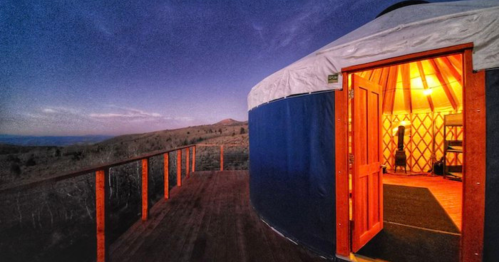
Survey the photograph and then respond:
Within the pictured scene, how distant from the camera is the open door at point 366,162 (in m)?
1.96

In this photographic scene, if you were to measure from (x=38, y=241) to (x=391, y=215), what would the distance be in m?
5.91

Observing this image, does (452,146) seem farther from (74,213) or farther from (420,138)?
(74,213)

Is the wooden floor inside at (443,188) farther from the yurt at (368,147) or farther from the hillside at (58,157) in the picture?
the hillside at (58,157)

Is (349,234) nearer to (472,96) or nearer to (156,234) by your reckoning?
(472,96)

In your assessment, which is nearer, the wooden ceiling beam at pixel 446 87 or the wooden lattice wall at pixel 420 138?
the wooden ceiling beam at pixel 446 87

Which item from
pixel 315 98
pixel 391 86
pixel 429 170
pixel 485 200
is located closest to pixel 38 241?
pixel 315 98

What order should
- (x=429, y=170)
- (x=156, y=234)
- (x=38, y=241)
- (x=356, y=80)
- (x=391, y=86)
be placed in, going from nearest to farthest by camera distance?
(x=356, y=80) < (x=156, y=234) < (x=38, y=241) < (x=391, y=86) < (x=429, y=170)

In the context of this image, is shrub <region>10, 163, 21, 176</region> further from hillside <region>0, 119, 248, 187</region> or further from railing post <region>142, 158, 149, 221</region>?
railing post <region>142, 158, 149, 221</region>

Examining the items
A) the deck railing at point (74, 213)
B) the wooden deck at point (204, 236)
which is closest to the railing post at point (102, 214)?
the deck railing at point (74, 213)

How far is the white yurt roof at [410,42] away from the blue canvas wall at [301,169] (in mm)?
188

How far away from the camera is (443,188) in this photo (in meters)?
4.06

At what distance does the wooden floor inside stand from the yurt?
0.05 meters

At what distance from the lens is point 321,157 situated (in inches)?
76.1

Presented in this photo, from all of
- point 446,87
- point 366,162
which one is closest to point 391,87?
point 446,87
